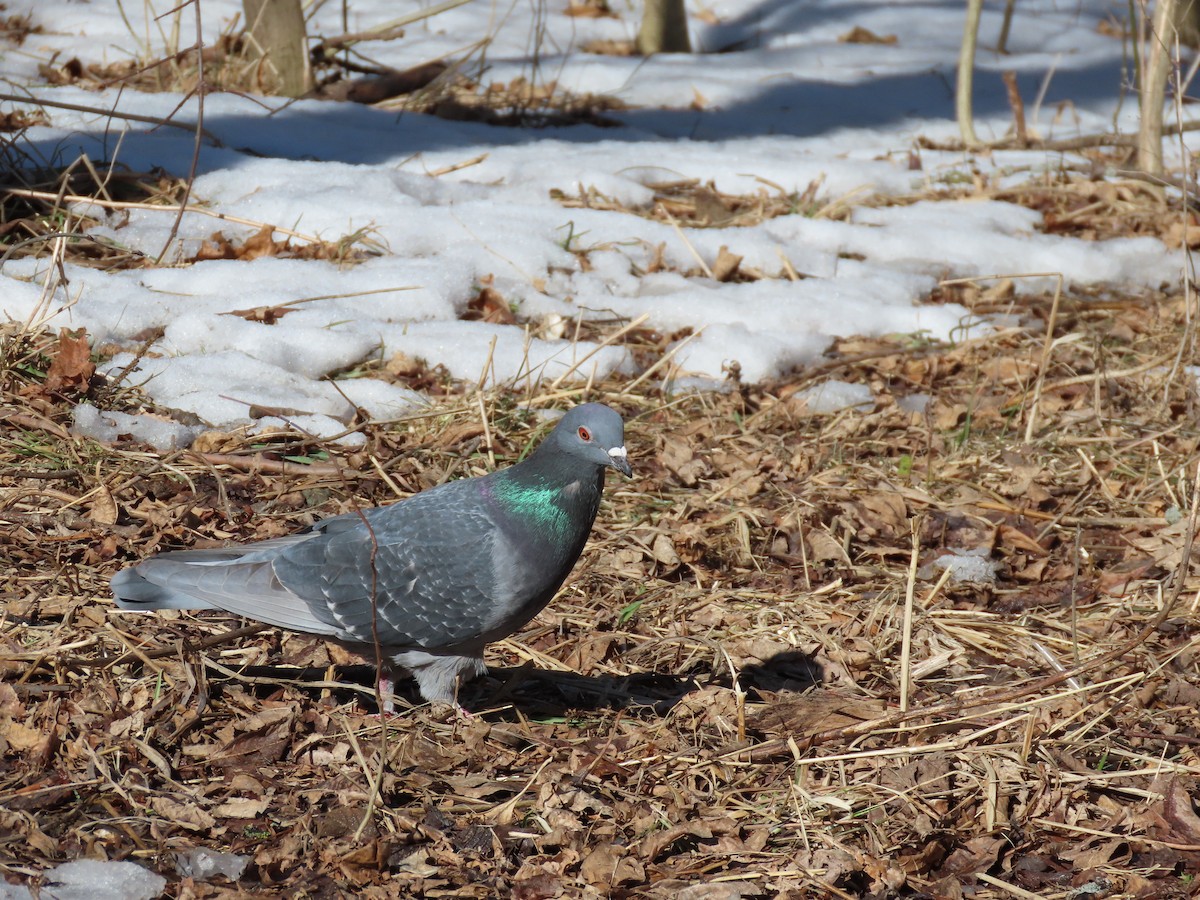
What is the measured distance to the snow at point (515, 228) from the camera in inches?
180

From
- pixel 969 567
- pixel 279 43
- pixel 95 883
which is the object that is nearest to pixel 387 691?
pixel 95 883

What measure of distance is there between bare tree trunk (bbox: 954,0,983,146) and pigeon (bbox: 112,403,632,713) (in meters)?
4.58

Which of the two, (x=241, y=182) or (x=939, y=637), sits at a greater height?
(x=241, y=182)

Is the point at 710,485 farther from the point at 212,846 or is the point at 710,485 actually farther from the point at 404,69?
the point at 404,69

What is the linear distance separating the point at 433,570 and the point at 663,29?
6.79 meters

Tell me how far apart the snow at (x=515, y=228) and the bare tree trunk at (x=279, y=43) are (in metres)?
0.23

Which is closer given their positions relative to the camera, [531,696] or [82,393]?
[531,696]

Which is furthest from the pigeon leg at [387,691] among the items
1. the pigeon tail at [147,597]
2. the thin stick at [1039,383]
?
the thin stick at [1039,383]

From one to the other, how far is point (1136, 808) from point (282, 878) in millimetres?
1875

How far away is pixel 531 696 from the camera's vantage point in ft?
10.9

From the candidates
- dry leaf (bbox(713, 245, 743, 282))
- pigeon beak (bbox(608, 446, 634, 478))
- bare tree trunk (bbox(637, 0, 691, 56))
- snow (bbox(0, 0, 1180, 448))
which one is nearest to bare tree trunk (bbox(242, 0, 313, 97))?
snow (bbox(0, 0, 1180, 448))

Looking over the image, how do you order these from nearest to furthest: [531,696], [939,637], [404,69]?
[531,696], [939,637], [404,69]

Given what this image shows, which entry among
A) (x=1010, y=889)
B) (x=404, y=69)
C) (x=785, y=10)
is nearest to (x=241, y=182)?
(x=404, y=69)

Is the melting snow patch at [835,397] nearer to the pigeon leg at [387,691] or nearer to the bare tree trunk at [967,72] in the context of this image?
the pigeon leg at [387,691]
